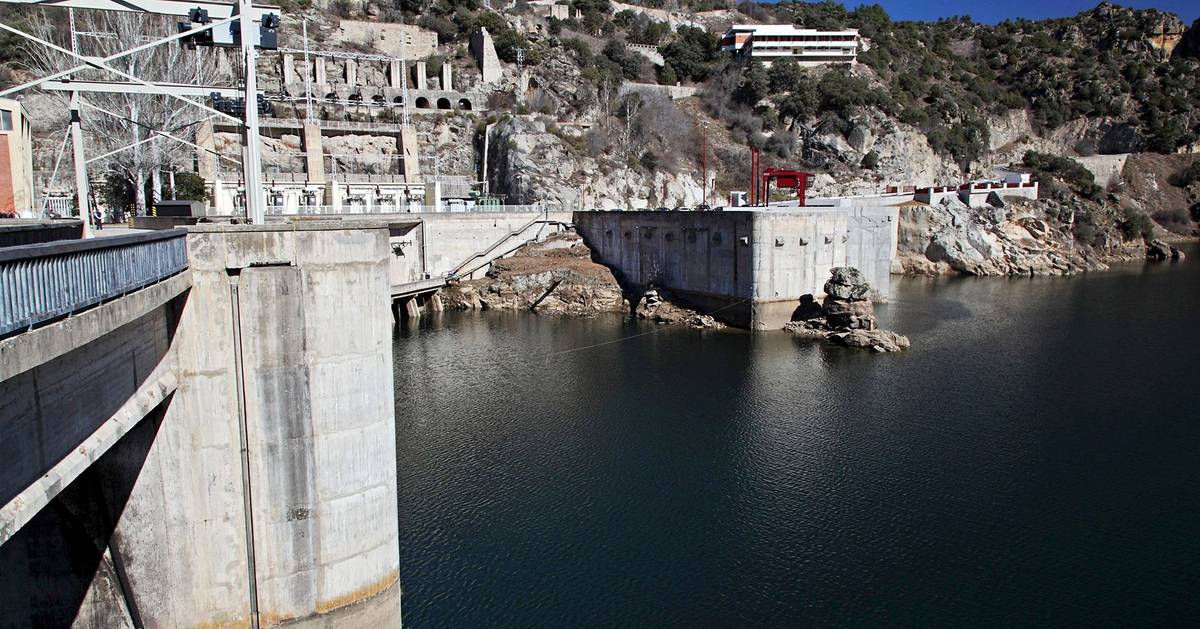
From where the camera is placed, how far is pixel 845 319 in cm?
4131

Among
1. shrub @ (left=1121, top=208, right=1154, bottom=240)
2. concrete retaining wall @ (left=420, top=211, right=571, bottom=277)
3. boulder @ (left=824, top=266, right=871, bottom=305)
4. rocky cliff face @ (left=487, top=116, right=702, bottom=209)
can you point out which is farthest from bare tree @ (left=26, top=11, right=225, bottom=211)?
shrub @ (left=1121, top=208, right=1154, bottom=240)

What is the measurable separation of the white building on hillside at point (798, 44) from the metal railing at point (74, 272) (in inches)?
3927

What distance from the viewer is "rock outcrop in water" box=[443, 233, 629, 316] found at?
2031 inches

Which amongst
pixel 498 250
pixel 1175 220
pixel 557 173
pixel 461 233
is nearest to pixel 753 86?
pixel 557 173

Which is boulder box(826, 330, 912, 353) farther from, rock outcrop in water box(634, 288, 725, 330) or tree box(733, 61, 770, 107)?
tree box(733, 61, 770, 107)

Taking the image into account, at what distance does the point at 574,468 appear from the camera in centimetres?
2395

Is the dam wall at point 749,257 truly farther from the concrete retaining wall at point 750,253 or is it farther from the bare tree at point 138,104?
the bare tree at point 138,104

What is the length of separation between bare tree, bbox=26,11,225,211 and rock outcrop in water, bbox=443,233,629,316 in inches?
744

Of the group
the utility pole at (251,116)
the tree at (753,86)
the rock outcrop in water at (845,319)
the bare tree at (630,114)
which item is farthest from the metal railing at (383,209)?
the tree at (753,86)

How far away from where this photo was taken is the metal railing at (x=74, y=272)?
762cm

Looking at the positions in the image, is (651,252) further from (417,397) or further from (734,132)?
(734,132)

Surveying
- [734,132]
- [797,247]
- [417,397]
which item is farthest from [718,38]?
[417,397]

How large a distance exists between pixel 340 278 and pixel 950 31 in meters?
140

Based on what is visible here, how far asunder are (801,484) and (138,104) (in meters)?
41.2
